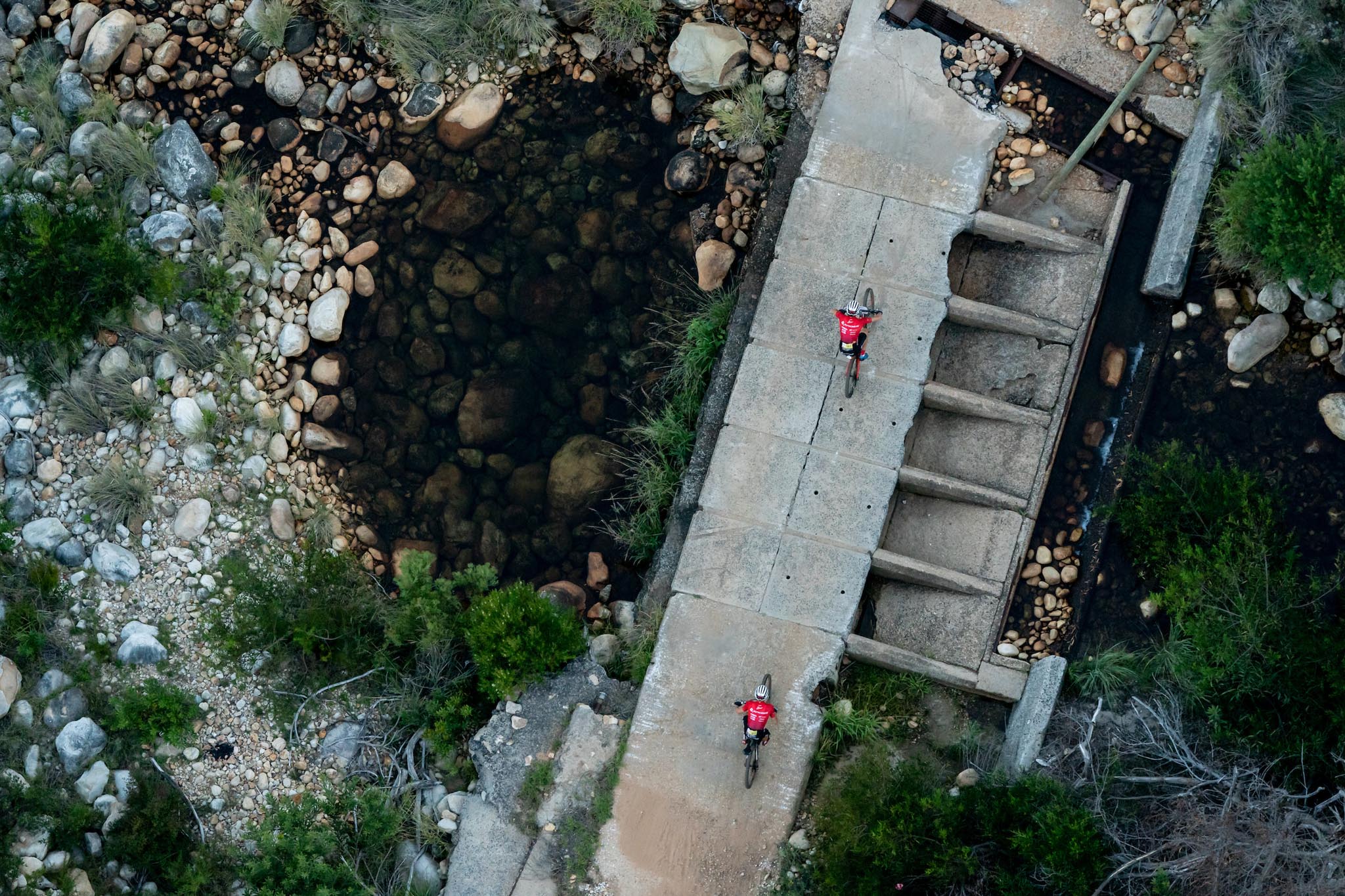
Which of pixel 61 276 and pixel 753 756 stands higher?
pixel 61 276

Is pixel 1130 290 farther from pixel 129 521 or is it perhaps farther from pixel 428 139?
pixel 129 521

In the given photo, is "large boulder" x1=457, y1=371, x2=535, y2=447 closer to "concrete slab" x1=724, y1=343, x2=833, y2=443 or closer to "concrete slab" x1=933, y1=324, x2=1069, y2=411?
"concrete slab" x1=724, y1=343, x2=833, y2=443

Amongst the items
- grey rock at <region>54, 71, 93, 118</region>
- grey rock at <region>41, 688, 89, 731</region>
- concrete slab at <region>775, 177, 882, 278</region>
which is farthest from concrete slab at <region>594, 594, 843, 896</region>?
grey rock at <region>54, 71, 93, 118</region>

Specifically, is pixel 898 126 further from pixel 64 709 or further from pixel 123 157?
pixel 64 709

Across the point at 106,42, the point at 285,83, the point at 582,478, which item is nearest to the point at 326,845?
the point at 582,478

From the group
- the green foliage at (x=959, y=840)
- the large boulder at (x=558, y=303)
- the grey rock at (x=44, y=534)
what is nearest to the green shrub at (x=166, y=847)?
the grey rock at (x=44, y=534)

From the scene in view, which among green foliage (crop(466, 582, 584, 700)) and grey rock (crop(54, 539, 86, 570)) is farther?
grey rock (crop(54, 539, 86, 570))

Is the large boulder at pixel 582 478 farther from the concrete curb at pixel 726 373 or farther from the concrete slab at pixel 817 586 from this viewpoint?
the concrete slab at pixel 817 586

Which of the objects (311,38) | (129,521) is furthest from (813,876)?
(311,38)
